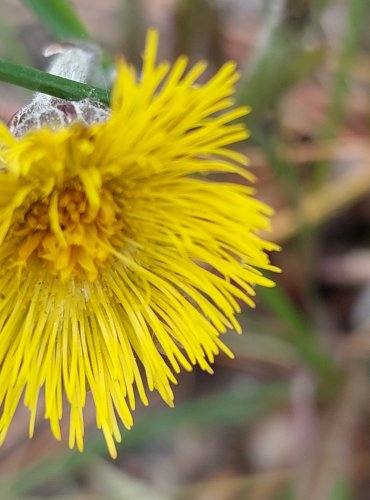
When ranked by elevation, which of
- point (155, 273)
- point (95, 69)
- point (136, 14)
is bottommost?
point (155, 273)

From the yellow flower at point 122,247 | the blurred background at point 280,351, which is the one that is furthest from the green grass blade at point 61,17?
the blurred background at point 280,351

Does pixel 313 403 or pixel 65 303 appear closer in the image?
pixel 65 303

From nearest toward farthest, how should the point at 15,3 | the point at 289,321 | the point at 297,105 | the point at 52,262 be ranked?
the point at 52,262
the point at 289,321
the point at 297,105
the point at 15,3

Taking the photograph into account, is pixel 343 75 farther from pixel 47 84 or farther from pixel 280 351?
pixel 47 84

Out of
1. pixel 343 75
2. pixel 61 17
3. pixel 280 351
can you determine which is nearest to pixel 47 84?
pixel 61 17

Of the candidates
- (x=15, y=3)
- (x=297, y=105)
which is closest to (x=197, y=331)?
(x=297, y=105)

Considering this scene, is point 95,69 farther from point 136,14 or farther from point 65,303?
point 136,14

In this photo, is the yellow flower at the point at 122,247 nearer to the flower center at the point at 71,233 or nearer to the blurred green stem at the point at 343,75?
the flower center at the point at 71,233
